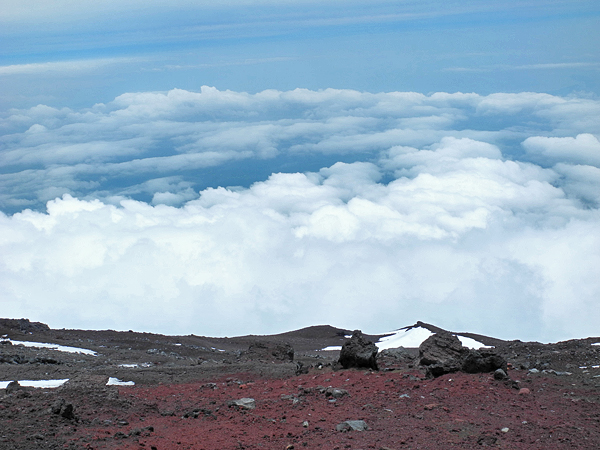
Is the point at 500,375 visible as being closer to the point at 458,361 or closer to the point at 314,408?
the point at 458,361

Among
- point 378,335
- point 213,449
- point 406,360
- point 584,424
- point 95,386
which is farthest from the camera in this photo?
point 378,335

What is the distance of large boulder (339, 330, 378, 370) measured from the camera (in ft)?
50.3

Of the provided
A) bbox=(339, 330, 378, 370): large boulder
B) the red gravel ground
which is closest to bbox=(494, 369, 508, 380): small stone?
the red gravel ground

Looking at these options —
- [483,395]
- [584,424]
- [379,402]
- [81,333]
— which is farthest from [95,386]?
[81,333]

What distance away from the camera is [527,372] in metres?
14.2

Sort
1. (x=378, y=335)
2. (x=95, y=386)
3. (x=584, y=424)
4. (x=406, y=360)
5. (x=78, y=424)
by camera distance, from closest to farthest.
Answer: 1. (x=584, y=424)
2. (x=78, y=424)
3. (x=95, y=386)
4. (x=406, y=360)
5. (x=378, y=335)

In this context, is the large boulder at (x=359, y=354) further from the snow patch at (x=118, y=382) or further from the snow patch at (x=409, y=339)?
the snow patch at (x=409, y=339)

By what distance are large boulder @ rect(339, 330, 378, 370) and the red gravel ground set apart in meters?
0.65

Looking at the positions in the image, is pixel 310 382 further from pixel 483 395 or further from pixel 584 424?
pixel 584 424

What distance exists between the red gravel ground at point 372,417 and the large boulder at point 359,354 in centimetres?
65

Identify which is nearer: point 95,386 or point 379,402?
point 379,402

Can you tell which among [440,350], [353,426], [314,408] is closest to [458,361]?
[440,350]

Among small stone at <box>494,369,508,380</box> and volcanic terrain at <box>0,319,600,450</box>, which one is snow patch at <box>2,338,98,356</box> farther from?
small stone at <box>494,369,508,380</box>

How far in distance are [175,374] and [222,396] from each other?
4.57m
